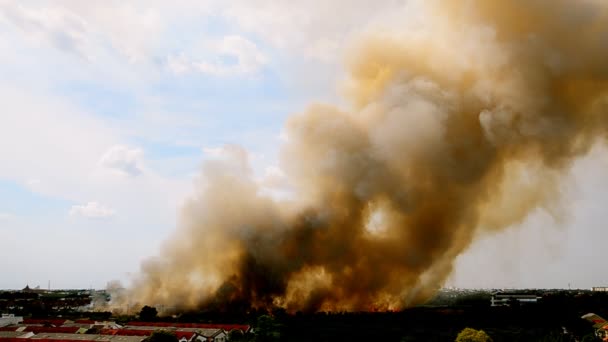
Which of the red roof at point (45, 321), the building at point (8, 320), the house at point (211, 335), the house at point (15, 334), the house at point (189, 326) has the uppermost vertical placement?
the building at point (8, 320)

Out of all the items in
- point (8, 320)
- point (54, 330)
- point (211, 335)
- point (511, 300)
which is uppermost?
point (8, 320)

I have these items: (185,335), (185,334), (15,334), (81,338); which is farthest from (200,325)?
(15,334)

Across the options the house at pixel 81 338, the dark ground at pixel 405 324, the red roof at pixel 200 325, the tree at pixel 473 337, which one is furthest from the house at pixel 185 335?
the tree at pixel 473 337

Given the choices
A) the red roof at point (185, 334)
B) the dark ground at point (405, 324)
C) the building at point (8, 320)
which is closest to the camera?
the dark ground at point (405, 324)

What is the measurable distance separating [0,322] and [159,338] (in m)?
23.1

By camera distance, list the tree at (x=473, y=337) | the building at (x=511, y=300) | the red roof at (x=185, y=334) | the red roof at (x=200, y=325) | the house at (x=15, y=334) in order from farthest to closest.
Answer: the building at (x=511, y=300) → the red roof at (x=200, y=325) → the house at (x=15, y=334) → the red roof at (x=185, y=334) → the tree at (x=473, y=337)

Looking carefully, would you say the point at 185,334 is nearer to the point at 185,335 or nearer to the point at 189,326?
the point at 185,335

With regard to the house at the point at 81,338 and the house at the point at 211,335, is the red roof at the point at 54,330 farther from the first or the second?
the house at the point at 211,335

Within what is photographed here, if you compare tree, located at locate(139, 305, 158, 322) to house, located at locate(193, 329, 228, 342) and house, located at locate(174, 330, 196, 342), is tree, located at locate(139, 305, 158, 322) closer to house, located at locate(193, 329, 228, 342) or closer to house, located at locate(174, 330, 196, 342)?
house, located at locate(193, 329, 228, 342)

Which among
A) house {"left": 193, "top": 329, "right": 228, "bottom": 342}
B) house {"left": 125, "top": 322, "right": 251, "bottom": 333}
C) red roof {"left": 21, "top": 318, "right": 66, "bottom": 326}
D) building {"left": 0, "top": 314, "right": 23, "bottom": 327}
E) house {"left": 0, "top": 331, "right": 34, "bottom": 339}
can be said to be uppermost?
building {"left": 0, "top": 314, "right": 23, "bottom": 327}

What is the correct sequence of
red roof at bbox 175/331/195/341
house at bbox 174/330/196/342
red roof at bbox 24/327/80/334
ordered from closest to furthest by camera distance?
house at bbox 174/330/196/342
red roof at bbox 175/331/195/341
red roof at bbox 24/327/80/334

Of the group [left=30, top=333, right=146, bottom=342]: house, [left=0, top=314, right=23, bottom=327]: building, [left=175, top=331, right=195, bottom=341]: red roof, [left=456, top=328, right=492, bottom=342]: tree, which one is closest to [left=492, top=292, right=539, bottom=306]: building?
[left=456, top=328, right=492, bottom=342]: tree

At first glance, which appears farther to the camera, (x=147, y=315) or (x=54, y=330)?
(x=147, y=315)

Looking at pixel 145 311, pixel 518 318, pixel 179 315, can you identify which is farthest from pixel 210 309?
pixel 518 318
